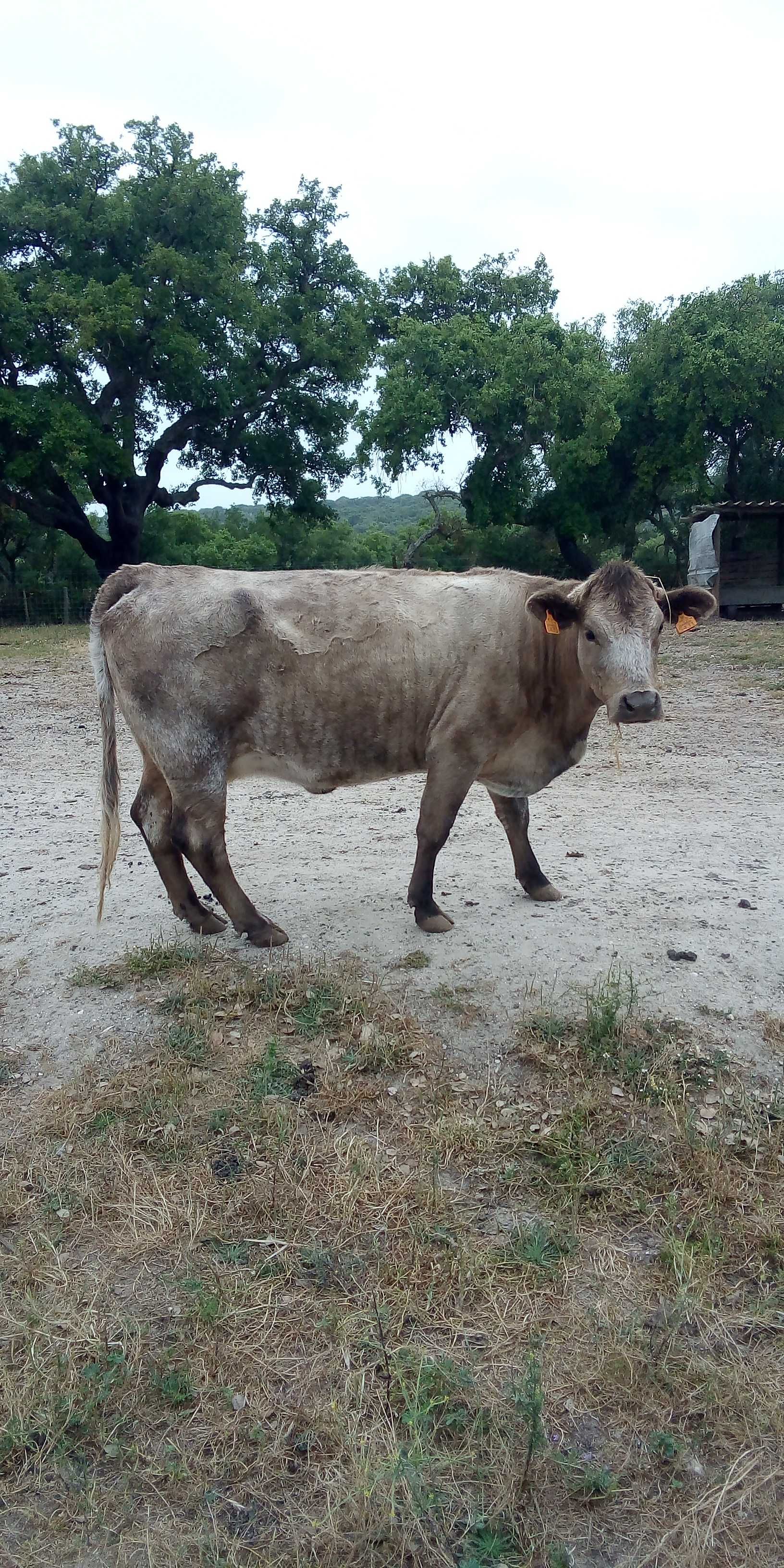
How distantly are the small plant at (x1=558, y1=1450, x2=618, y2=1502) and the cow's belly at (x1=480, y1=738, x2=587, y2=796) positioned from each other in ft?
10.5

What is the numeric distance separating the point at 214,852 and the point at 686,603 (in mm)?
2713

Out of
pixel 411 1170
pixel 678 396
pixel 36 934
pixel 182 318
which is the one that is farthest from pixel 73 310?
pixel 411 1170

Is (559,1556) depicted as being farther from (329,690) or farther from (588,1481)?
(329,690)

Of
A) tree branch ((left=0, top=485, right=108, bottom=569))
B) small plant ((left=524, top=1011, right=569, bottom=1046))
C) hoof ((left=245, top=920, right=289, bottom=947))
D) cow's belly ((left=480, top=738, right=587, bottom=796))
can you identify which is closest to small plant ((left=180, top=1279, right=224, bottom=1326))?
small plant ((left=524, top=1011, right=569, bottom=1046))

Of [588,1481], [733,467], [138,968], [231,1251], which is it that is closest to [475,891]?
[138,968]

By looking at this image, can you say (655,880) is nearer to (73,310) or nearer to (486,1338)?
(486,1338)

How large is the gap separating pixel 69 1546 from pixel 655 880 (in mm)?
4293

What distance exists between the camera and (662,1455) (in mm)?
2361

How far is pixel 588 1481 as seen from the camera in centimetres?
226

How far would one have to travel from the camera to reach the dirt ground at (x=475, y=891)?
4.30 m

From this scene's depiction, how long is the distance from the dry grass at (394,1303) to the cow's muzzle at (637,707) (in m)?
1.23

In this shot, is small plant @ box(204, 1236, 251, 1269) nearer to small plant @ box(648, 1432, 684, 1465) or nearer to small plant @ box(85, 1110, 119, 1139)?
small plant @ box(85, 1110, 119, 1139)

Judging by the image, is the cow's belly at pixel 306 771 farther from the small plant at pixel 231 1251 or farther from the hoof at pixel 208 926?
the small plant at pixel 231 1251

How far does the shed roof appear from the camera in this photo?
64.8ft
